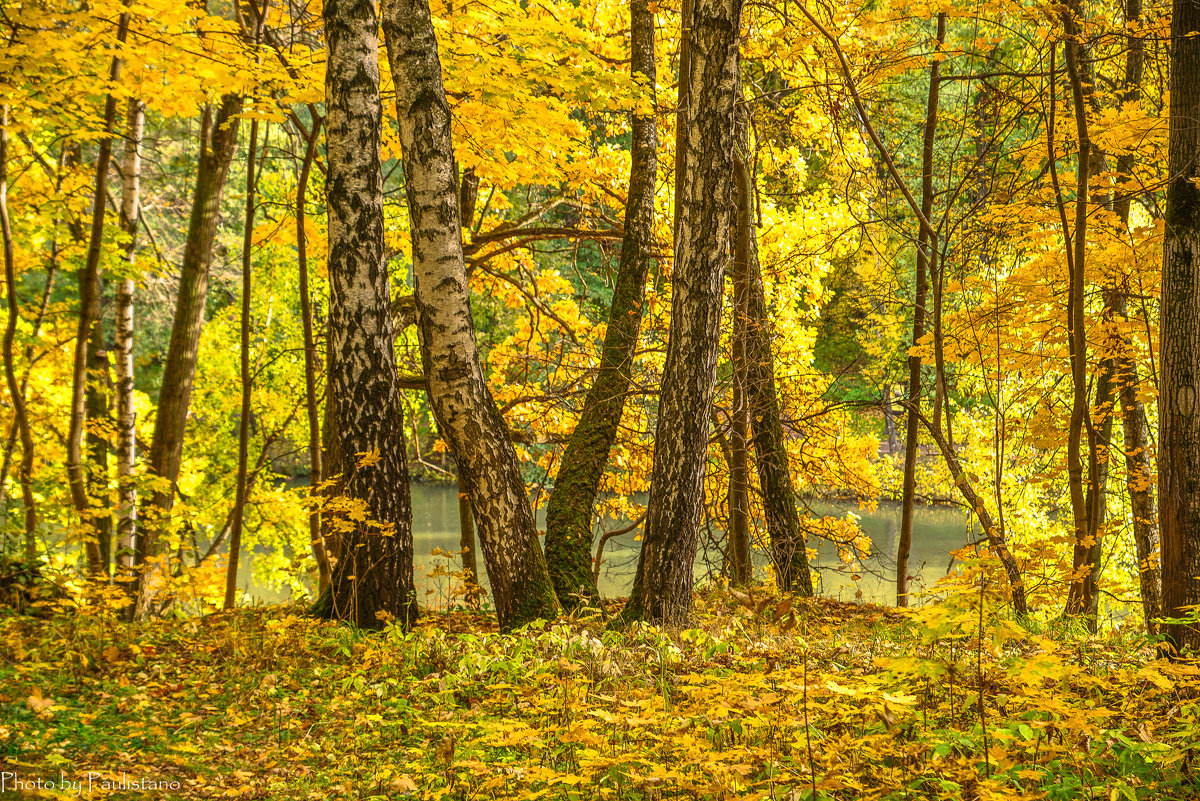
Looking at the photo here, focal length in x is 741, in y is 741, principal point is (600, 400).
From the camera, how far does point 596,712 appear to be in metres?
2.21

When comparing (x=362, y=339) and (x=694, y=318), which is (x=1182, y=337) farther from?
(x=362, y=339)

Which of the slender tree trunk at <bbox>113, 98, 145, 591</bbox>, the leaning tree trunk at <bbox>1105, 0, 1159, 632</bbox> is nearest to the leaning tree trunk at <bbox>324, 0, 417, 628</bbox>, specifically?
the slender tree trunk at <bbox>113, 98, 145, 591</bbox>

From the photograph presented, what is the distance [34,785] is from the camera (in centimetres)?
229

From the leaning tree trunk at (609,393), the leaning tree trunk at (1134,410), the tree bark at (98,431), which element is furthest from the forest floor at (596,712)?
the leaning tree trunk at (1134,410)

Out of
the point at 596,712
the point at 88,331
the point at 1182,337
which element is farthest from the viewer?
the point at 88,331

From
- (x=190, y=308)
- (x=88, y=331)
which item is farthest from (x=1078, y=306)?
(x=190, y=308)

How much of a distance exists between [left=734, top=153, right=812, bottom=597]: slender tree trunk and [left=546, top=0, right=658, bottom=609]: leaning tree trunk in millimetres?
835

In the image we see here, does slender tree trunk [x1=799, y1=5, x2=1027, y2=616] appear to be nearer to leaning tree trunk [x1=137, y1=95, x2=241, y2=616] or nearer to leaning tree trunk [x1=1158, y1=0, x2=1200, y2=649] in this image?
leaning tree trunk [x1=1158, y1=0, x2=1200, y2=649]

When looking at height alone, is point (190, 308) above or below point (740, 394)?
above

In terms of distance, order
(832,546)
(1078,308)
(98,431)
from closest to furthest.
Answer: (1078,308) < (98,431) < (832,546)

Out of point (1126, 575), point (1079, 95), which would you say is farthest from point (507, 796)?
point (1126, 575)

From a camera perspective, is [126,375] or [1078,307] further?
[126,375]

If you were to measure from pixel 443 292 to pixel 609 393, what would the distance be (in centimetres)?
197

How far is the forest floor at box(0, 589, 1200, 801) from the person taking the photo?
2100 mm
